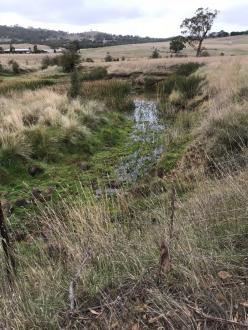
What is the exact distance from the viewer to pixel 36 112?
13.3m

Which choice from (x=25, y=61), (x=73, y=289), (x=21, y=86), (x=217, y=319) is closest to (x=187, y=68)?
(x=21, y=86)

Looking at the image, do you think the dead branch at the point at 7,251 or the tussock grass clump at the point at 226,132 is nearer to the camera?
the dead branch at the point at 7,251

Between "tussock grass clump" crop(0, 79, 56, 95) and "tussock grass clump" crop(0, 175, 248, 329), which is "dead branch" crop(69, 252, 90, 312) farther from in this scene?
"tussock grass clump" crop(0, 79, 56, 95)

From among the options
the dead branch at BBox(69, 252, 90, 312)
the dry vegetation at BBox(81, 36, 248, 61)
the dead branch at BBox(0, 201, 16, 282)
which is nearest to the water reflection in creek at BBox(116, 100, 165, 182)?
the dead branch at BBox(0, 201, 16, 282)

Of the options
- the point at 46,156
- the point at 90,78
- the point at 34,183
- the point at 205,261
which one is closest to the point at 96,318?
the point at 205,261

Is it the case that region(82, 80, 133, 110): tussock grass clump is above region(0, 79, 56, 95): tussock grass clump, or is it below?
below

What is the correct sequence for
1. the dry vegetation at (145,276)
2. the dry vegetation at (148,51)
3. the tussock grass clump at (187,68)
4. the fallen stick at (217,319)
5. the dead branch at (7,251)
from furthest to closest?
the dry vegetation at (148,51), the tussock grass clump at (187,68), the dead branch at (7,251), the dry vegetation at (145,276), the fallen stick at (217,319)

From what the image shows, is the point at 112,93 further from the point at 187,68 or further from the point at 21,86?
the point at 187,68

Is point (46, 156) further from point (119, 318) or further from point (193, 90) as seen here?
point (193, 90)

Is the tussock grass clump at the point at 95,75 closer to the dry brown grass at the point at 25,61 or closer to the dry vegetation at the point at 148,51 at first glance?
the dry brown grass at the point at 25,61

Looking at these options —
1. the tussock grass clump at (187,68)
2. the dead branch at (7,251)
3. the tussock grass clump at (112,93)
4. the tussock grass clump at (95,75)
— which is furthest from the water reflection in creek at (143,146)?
the tussock grass clump at (95,75)

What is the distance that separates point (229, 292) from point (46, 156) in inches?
330

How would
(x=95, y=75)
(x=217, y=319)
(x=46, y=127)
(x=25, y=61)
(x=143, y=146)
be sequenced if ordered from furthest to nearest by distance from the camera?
(x=25, y=61) < (x=95, y=75) < (x=143, y=146) < (x=46, y=127) < (x=217, y=319)

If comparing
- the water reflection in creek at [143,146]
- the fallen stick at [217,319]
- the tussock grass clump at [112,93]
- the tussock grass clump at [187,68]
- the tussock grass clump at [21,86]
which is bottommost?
the water reflection in creek at [143,146]
